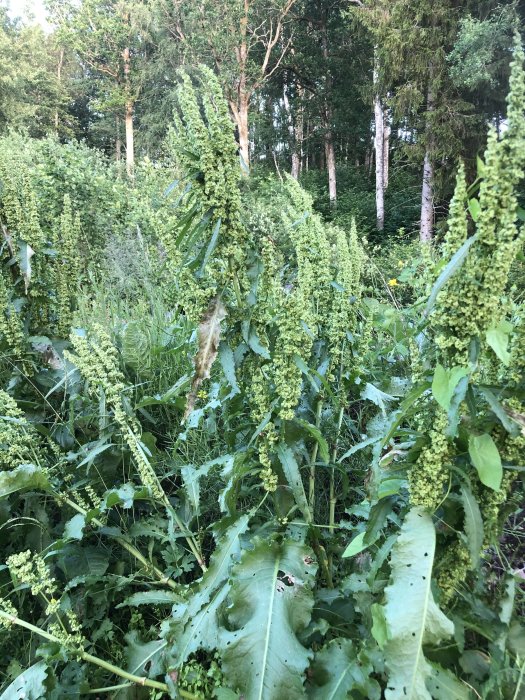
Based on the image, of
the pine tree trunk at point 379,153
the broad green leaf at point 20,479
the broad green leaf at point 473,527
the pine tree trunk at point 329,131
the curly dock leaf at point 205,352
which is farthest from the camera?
the pine tree trunk at point 329,131

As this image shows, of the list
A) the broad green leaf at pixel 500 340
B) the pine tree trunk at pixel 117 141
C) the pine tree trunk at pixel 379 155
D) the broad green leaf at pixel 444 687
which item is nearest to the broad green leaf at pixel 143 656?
the broad green leaf at pixel 444 687

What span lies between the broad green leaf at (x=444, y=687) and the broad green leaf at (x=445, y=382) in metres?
0.80

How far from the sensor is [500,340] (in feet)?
3.89

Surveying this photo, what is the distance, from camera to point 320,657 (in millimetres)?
1629

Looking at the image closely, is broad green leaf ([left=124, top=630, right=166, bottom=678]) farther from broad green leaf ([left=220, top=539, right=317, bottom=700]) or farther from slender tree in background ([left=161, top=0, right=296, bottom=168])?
slender tree in background ([left=161, top=0, right=296, bottom=168])

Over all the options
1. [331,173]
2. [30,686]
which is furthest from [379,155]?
[30,686]

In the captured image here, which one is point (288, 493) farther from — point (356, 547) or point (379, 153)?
point (379, 153)

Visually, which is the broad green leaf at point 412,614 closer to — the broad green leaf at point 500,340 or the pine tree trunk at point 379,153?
the broad green leaf at point 500,340

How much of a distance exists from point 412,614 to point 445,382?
25.6 inches

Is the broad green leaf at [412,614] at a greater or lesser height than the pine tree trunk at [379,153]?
lesser

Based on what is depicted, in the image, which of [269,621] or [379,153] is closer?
[269,621]

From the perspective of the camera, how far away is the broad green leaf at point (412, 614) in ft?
4.04

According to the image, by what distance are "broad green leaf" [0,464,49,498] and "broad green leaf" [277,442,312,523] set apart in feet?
3.68

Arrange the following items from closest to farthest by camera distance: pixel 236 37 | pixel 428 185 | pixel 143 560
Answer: pixel 143 560, pixel 428 185, pixel 236 37
